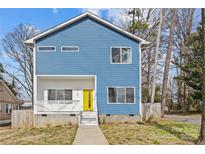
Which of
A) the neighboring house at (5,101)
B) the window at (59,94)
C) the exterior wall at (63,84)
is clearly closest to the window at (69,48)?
the exterior wall at (63,84)

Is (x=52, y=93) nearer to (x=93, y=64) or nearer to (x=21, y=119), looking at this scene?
(x=21, y=119)

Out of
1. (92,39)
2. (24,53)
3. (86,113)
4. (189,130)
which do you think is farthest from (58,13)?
(189,130)

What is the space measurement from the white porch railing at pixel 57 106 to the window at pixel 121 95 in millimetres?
2206

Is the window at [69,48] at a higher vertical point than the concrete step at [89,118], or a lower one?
higher

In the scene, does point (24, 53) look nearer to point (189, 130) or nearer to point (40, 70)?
point (40, 70)

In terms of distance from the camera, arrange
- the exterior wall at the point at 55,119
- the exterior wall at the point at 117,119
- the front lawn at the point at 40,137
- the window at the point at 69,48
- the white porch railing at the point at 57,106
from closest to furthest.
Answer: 1. the front lawn at the point at 40,137
2. the exterior wall at the point at 55,119
3. the exterior wall at the point at 117,119
4. the white porch railing at the point at 57,106
5. the window at the point at 69,48

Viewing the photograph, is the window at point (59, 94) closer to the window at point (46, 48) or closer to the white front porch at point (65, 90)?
the white front porch at point (65, 90)

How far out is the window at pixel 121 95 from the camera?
2325 centimetres

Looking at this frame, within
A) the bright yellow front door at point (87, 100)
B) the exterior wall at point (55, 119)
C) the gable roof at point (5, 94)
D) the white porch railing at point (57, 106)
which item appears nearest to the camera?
the exterior wall at point (55, 119)

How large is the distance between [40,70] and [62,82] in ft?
6.16

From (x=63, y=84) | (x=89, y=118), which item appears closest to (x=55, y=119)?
(x=89, y=118)

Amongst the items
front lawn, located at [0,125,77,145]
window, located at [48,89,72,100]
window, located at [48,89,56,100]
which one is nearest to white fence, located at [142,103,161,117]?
window, located at [48,89,72,100]

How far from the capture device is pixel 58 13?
36.0 m

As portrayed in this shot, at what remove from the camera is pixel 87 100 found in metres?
24.3
